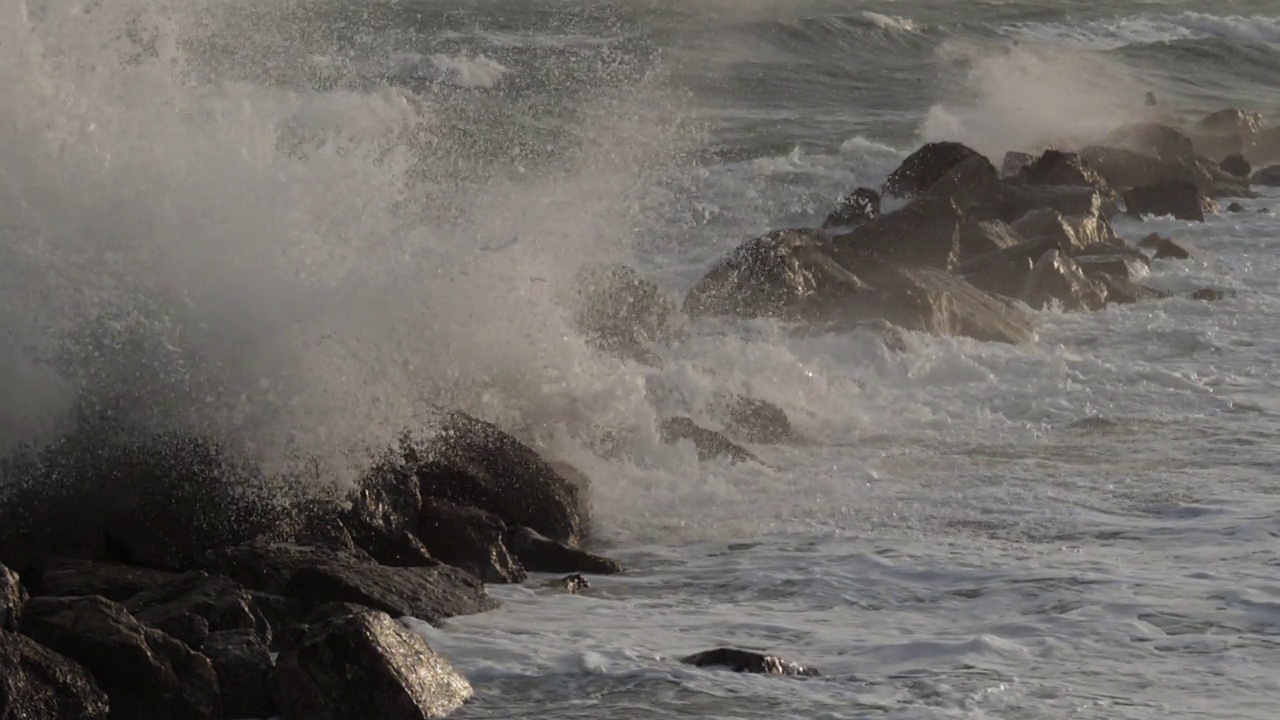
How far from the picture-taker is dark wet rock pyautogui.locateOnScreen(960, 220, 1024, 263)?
14.8 meters

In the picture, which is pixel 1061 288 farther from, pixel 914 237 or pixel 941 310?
pixel 941 310

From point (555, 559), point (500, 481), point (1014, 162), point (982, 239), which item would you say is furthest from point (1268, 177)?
point (555, 559)

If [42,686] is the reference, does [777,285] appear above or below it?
above

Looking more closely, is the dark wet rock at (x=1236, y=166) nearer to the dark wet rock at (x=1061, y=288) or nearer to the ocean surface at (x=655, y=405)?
the ocean surface at (x=655, y=405)

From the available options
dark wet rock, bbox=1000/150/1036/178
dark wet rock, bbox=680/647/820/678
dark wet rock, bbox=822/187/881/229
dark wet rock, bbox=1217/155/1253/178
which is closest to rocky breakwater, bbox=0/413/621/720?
dark wet rock, bbox=680/647/820/678

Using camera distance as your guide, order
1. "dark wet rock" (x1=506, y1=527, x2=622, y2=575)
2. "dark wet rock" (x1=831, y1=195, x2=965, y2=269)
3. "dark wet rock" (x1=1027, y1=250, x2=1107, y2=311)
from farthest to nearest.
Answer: "dark wet rock" (x1=831, y1=195, x2=965, y2=269) → "dark wet rock" (x1=1027, y1=250, x2=1107, y2=311) → "dark wet rock" (x1=506, y1=527, x2=622, y2=575)

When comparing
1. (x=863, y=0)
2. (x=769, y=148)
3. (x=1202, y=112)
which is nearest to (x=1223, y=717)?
(x=769, y=148)

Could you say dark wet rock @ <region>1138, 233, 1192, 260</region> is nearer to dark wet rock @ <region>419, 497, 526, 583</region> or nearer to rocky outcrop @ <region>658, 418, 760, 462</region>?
rocky outcrop @ <region>658, 418, 760, 462</region>

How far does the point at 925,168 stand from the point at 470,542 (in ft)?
33.2

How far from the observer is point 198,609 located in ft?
19.8

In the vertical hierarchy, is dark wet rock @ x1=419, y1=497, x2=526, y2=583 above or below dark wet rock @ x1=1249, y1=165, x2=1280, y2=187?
below

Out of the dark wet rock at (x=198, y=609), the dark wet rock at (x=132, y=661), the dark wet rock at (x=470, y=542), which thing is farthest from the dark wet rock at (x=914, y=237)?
the dark wet rock at (x=132, y=661)

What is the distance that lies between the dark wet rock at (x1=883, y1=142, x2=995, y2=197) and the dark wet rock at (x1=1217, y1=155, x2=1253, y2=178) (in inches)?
203

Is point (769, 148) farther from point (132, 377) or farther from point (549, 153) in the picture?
point (132, 377)
